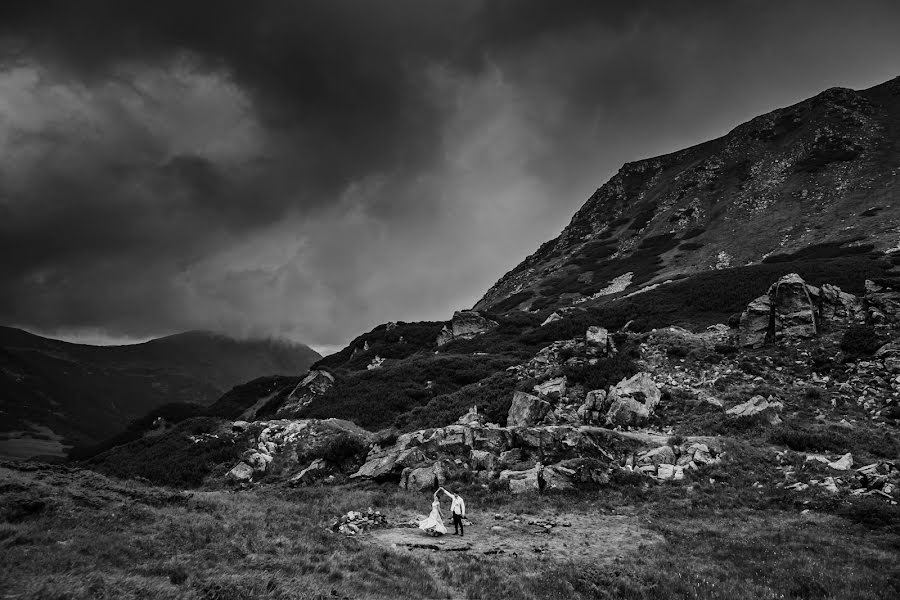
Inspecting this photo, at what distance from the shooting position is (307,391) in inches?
1978

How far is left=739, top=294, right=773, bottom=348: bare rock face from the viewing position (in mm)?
29844

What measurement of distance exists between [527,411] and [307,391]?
32.7 metres

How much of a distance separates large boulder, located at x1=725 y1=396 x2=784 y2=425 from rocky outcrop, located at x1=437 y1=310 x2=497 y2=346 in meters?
46.8

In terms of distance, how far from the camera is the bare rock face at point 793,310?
29.1 metres

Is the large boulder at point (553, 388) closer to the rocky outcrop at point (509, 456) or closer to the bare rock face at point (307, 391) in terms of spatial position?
the rocky outcrop at point (509, 456)

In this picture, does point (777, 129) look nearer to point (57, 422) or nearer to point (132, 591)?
point (132, 591)

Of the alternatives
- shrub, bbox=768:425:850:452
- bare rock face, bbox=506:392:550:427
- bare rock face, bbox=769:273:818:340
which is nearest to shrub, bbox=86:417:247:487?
bare rock face, bbox=506:392:550:427

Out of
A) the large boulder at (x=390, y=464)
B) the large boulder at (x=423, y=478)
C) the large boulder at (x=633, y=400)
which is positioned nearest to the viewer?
the large boulder at (x=423, y=478)

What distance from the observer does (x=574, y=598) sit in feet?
29.6

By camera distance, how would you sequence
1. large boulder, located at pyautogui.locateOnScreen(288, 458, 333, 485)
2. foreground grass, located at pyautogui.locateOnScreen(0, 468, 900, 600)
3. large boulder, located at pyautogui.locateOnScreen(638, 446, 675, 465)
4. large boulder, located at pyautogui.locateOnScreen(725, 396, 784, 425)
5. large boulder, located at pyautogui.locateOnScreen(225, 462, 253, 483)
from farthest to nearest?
large boulder, located at pyautogui.locateOnScreen(225, 462, 253, 483) → large boulder, located at pyautogui.locateOnScreen(288, 458, 333, 485) → large boulder, located at pyautogui.locateOnScreen(725, 396, 784, 425) → large boulder, located at pyautogui.locateOnScreen(638, 446, 675, 465) → foreground grass, located at pyautogui.locateOnScreen(0, 468, 900, 600)

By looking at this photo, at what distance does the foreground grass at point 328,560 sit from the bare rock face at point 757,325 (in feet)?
65.5

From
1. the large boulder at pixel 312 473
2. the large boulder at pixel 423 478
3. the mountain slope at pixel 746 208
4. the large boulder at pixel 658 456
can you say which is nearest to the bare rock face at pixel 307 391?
the large boulder at pixel 312 473

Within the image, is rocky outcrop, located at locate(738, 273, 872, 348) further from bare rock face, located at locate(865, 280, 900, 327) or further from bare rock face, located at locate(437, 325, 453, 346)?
bare rock face, located at locate(437, 325, 453, 346)

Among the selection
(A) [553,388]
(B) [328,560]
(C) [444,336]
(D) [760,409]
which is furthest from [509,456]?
(C) [444,336]
